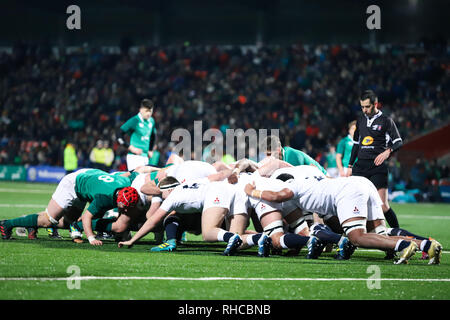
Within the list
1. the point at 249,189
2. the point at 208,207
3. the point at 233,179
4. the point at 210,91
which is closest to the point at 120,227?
the point at 208,207

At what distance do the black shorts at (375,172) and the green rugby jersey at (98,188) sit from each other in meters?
3.57

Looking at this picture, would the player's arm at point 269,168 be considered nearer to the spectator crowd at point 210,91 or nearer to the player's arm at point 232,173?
the player's arm at point 232,173

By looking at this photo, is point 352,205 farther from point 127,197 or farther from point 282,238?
point 127,197

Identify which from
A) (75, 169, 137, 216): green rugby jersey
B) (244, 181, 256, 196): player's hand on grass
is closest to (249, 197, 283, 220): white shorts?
(244, 181, 256, 196): player's hand on grass

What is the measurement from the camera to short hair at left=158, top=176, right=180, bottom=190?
966cm

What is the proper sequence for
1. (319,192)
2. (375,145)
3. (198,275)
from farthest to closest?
1. (375,145)
2. (319,192)
3. (198,275)

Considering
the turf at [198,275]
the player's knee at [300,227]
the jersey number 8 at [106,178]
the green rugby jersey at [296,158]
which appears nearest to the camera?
the turf at [198,275]

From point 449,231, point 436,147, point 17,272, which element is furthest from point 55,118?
point 17,272

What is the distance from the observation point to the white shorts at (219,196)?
9.17m

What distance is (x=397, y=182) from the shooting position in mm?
25094

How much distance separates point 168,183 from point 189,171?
66 cm

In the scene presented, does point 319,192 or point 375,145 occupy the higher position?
point 375,145

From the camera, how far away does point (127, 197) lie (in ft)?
30.3

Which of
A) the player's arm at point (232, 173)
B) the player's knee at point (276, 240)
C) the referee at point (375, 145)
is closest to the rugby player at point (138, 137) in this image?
the player's arm at point (232, 173)
